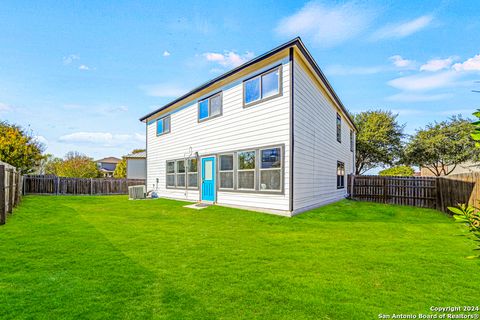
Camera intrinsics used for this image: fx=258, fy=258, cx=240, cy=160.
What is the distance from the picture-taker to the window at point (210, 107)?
11.4 metres

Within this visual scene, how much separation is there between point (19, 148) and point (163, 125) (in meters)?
11.0

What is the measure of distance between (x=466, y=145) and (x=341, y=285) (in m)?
29.5

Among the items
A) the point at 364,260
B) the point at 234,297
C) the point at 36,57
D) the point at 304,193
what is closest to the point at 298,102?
the point at 304,193

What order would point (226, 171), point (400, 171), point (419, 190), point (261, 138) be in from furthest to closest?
point (400, 171) < point (419, 190) < point (226, 171) < point (261, 138)

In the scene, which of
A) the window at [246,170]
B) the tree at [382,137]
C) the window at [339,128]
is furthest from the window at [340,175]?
the tree at [382,137]

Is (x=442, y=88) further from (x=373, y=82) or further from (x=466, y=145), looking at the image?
(x=466, y=145)

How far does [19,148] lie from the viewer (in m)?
17.9

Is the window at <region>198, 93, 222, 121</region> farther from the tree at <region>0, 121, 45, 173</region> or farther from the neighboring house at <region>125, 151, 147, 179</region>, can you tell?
the neighboring house at <region>125, 151, 147, 179</region>

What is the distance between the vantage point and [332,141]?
13914mm

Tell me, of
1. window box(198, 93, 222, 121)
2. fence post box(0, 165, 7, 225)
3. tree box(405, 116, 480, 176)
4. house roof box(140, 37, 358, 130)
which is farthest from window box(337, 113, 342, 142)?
tree box(405, 116, 480, 176)

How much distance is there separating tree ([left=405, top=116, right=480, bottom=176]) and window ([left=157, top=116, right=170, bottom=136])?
25.7 metres

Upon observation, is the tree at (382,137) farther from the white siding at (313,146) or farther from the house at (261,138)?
the white siding at (313,146)

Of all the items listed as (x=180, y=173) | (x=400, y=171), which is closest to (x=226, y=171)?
(x=180, y=173)

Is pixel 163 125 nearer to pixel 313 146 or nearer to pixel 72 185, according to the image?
pixel 72 185
